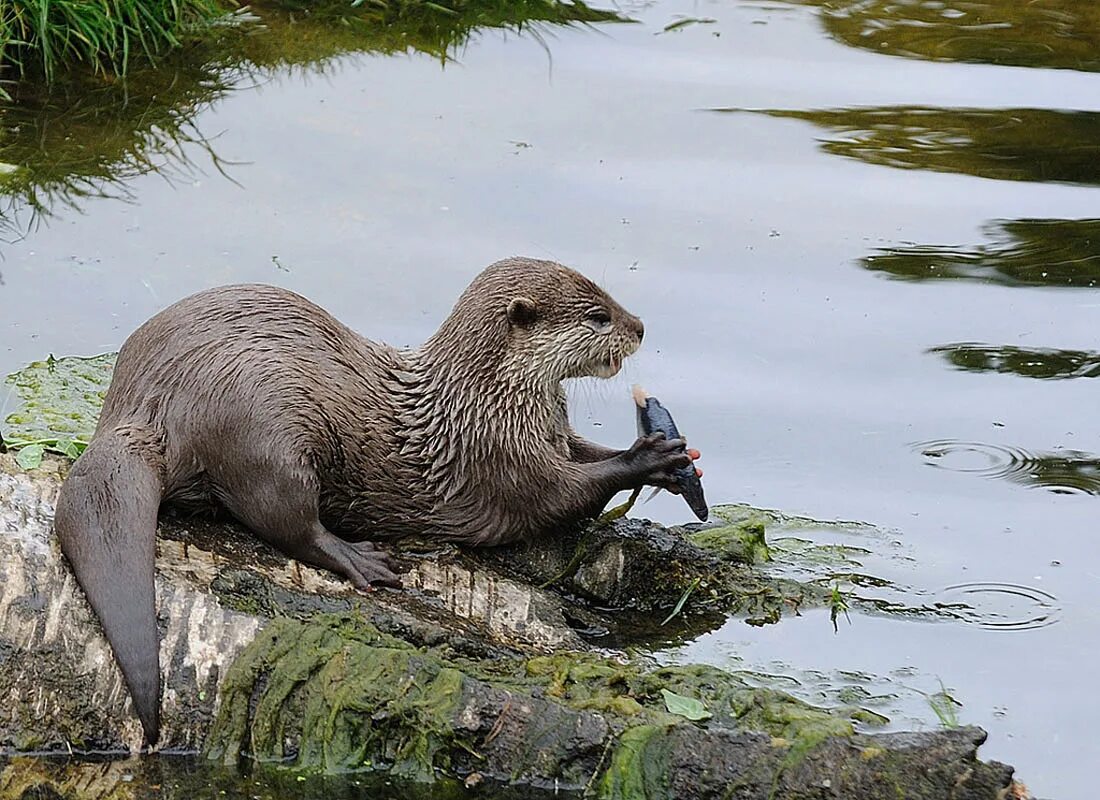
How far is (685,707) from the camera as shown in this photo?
345 centimetres

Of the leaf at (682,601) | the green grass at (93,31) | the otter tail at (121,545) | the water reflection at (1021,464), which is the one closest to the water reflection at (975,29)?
the green grass at (93,31)

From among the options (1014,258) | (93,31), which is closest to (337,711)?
(1014,258)

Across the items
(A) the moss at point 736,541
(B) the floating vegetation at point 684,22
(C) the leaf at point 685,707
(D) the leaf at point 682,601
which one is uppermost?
(B) the floating vegetation at point 684,22

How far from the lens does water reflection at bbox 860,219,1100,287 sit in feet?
19.0

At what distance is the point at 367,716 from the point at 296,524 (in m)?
0.57

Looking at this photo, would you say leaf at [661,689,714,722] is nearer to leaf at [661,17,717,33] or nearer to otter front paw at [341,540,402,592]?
otter front paw at [341,540,402,592]

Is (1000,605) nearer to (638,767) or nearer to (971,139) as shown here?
(638,767)

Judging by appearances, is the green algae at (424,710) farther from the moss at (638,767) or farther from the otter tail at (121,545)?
the otter tail at (121,545)

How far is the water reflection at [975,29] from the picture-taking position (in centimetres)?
737

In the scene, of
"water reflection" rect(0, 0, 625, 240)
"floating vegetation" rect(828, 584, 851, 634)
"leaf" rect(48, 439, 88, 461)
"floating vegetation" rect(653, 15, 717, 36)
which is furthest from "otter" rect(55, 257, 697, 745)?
"floating vegetation" rect(653, 15, 717, 36)

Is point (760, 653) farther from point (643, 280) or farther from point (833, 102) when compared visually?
point (833, 102)

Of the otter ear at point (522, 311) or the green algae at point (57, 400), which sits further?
the green algae at point (57, 400)

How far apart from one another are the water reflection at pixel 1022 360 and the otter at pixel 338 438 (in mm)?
1388

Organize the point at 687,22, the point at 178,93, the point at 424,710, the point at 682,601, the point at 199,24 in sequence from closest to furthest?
the point at 424,710, the point at 682,601, the point at 178,93, the point at 199,24, the point at 687,22
